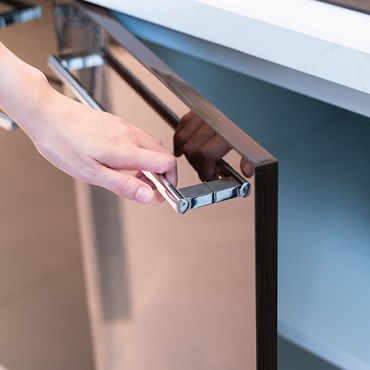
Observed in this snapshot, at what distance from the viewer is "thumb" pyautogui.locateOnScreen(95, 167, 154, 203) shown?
51 cm

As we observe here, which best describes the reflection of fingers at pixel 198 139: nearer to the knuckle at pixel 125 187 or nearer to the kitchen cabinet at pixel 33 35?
the knuckle at pixel 125 187

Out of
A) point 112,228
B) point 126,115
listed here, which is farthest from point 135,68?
point 112,228

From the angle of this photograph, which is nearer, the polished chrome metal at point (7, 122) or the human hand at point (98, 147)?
the human hand at point (98, 147)

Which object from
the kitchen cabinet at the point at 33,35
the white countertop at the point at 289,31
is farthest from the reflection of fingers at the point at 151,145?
the kitchen cabinet at the point at 33,35

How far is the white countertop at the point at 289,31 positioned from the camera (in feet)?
1.77

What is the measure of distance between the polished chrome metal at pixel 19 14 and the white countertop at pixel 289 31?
16 centimetres

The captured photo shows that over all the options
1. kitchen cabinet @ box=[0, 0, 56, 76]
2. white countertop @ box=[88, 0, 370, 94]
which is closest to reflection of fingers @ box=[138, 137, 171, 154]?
white countertop @ box=[88, 0, 370, 94]

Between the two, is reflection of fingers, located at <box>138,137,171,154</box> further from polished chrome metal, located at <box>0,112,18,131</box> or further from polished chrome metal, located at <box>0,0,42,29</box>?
polished chrome metal, located at <box>0,0,42,29</box>

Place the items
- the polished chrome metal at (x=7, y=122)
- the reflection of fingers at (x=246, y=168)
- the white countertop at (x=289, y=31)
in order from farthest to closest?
the polished chrome metal at (x=7, y=122)
the white countertop at (x=289, y=31)
the reflection of fingers at (x=246, y=168)

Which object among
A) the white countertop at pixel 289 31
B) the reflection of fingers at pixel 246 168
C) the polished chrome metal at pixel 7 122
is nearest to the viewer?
the reflection of fingers at pixel 246 168

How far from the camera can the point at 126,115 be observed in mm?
615

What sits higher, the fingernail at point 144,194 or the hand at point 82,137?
the hand at point 82,137

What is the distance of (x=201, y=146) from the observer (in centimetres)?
50

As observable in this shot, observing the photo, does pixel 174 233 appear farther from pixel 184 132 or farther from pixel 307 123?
pixel 307 123
